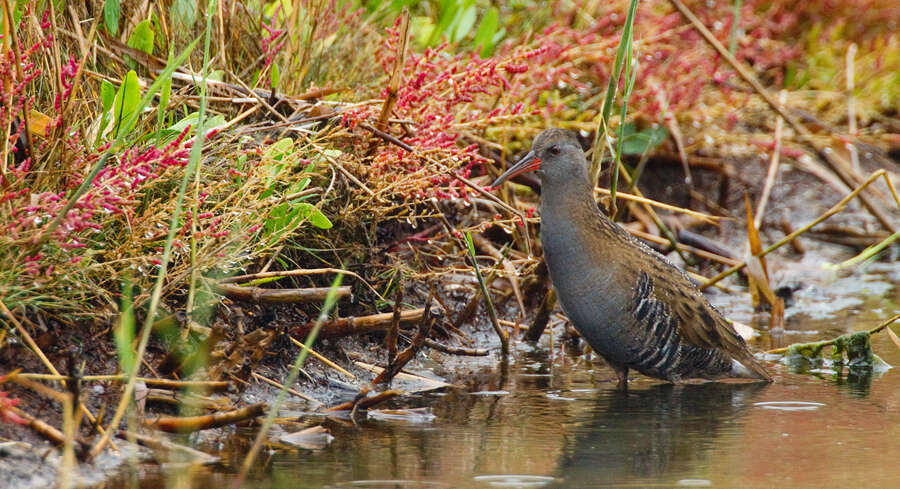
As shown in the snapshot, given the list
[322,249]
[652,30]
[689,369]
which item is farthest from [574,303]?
[652,30]

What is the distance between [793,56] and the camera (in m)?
7.51

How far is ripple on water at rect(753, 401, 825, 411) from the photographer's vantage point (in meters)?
3.66

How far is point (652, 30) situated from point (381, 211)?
2.68 metres

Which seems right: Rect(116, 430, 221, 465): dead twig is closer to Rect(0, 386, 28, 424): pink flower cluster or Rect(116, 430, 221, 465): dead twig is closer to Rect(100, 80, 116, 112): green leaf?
Rect(0, 386, 28, 424): pink flower cluster

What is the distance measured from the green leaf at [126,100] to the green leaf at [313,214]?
597mm

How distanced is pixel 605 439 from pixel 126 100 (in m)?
1.75

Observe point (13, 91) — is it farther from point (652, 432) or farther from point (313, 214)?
point (652, 432)

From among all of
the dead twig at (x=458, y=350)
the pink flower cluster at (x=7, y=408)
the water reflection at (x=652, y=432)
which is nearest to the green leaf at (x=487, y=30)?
the dead twig at (x=458, y=350)

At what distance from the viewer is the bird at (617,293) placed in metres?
4.02

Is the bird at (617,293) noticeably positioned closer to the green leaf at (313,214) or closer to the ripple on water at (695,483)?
the green leaf at (313,214)

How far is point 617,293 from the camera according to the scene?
402cm

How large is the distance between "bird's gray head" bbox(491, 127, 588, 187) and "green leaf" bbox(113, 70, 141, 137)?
1.36 m

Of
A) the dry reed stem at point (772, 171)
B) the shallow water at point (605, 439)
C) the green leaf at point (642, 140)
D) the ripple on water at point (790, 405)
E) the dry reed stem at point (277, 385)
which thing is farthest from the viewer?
the dry reed stem at point (772, 171)

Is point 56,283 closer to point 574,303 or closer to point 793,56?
point 574,303
